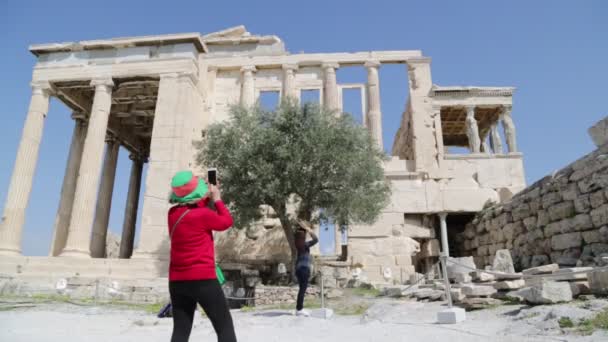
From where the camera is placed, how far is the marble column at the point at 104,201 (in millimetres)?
21078

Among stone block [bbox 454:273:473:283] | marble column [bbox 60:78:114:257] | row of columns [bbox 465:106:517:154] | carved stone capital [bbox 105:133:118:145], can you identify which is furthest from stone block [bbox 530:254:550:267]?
carved stone capital [bbox 105:133:118:145]

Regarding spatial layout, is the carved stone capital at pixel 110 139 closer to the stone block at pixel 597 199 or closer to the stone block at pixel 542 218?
the stone block at pixel 542 218

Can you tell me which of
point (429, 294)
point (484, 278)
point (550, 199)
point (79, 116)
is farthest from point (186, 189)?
point (79, 116)

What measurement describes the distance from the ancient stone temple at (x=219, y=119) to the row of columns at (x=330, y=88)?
61 mm

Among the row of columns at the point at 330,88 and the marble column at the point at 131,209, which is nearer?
the row of columns at the point at 330,88

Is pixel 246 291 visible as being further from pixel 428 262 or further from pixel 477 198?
pixel 477 198

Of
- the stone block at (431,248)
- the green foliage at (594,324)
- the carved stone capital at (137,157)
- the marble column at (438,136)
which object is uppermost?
the carved stone capital at (137,157)

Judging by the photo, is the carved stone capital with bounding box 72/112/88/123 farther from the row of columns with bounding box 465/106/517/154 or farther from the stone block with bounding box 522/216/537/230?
the stone block with bounding box 522/216/537/230

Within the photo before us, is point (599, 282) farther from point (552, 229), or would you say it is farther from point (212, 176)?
point (212, 176)

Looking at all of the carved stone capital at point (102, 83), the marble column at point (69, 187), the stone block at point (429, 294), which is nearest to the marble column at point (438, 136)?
the stone block at point (429, 294)

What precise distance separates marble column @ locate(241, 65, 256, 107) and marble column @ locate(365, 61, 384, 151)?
18.1 feet

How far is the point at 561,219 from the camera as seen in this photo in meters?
9.93

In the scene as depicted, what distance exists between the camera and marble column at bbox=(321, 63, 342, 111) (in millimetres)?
19141

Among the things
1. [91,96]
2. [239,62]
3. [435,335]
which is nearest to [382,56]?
[239,62]
